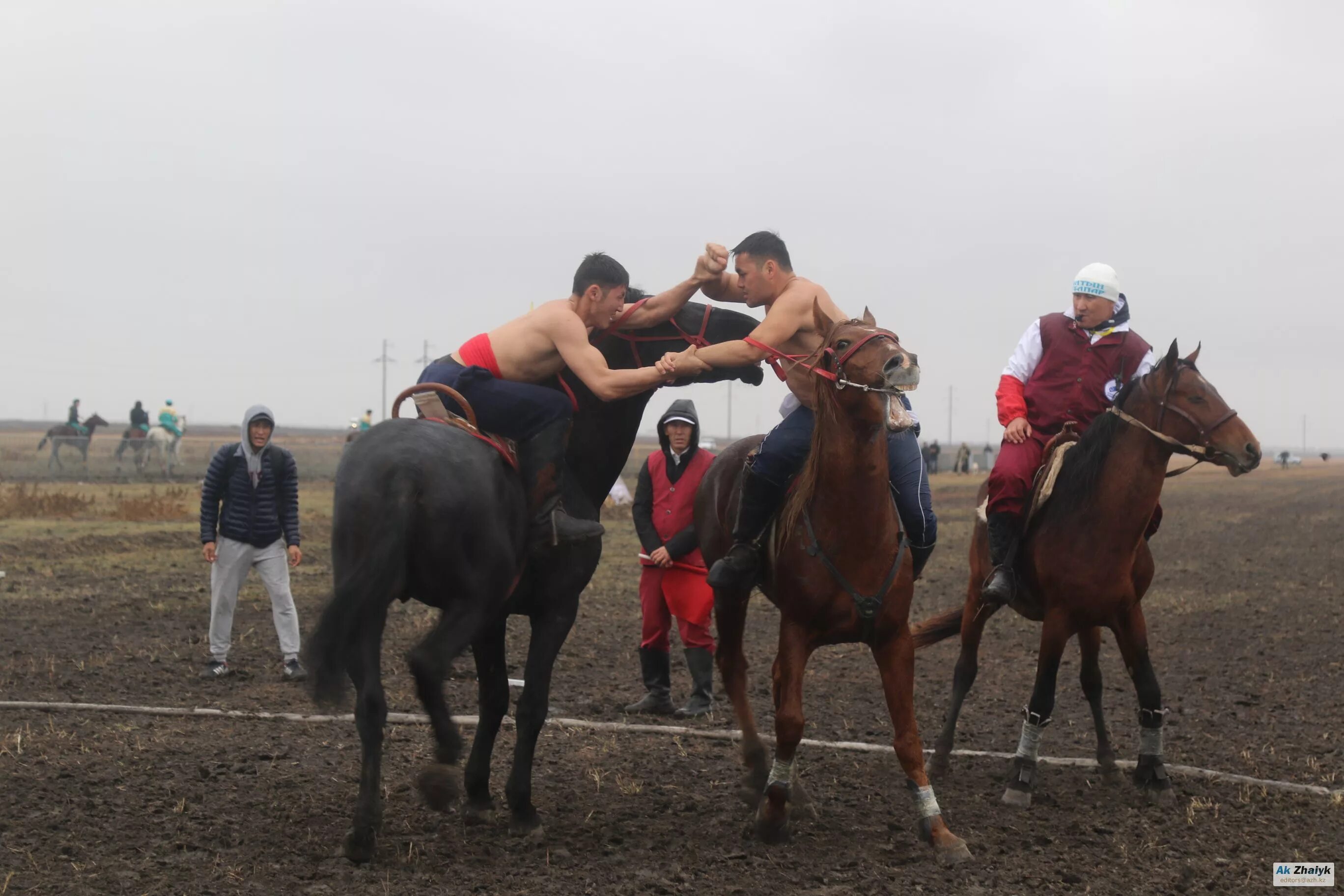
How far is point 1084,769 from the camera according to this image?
283 inches

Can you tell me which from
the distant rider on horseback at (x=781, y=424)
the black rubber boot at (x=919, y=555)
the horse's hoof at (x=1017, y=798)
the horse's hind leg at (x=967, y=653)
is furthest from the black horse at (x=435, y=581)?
the horse's hind leg at (x=967, y=653)

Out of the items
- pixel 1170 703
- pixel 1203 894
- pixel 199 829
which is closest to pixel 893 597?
pixel 1203 894

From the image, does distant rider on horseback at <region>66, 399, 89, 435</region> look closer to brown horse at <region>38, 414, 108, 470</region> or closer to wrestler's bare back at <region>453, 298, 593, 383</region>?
brown horse at <region>38, 414, 108, 470</region>

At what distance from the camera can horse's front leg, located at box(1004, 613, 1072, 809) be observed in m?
6.45

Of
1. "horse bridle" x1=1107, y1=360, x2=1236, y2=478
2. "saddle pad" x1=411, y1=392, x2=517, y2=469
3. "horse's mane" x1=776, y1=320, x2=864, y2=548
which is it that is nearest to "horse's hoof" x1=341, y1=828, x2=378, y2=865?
"saddle pad" x1=411, y1=392, x2=517, y2=469

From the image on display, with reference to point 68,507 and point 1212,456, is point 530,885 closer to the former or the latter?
point 1212,456

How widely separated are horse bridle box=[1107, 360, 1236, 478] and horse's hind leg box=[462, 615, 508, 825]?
359cm

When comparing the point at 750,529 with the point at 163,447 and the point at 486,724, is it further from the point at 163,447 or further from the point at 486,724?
the point at 163,447

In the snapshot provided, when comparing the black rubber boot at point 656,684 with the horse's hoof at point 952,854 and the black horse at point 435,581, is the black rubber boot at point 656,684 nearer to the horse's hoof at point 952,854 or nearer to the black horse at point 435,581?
the black horse at point 435,581

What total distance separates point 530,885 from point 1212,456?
420 cm

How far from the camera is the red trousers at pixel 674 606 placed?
348 inches

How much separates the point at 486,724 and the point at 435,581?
1.24m

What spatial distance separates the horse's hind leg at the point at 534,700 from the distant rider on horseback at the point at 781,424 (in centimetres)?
83

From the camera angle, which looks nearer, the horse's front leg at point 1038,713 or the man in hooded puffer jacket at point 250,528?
the horse's front leg at point 1038,713
